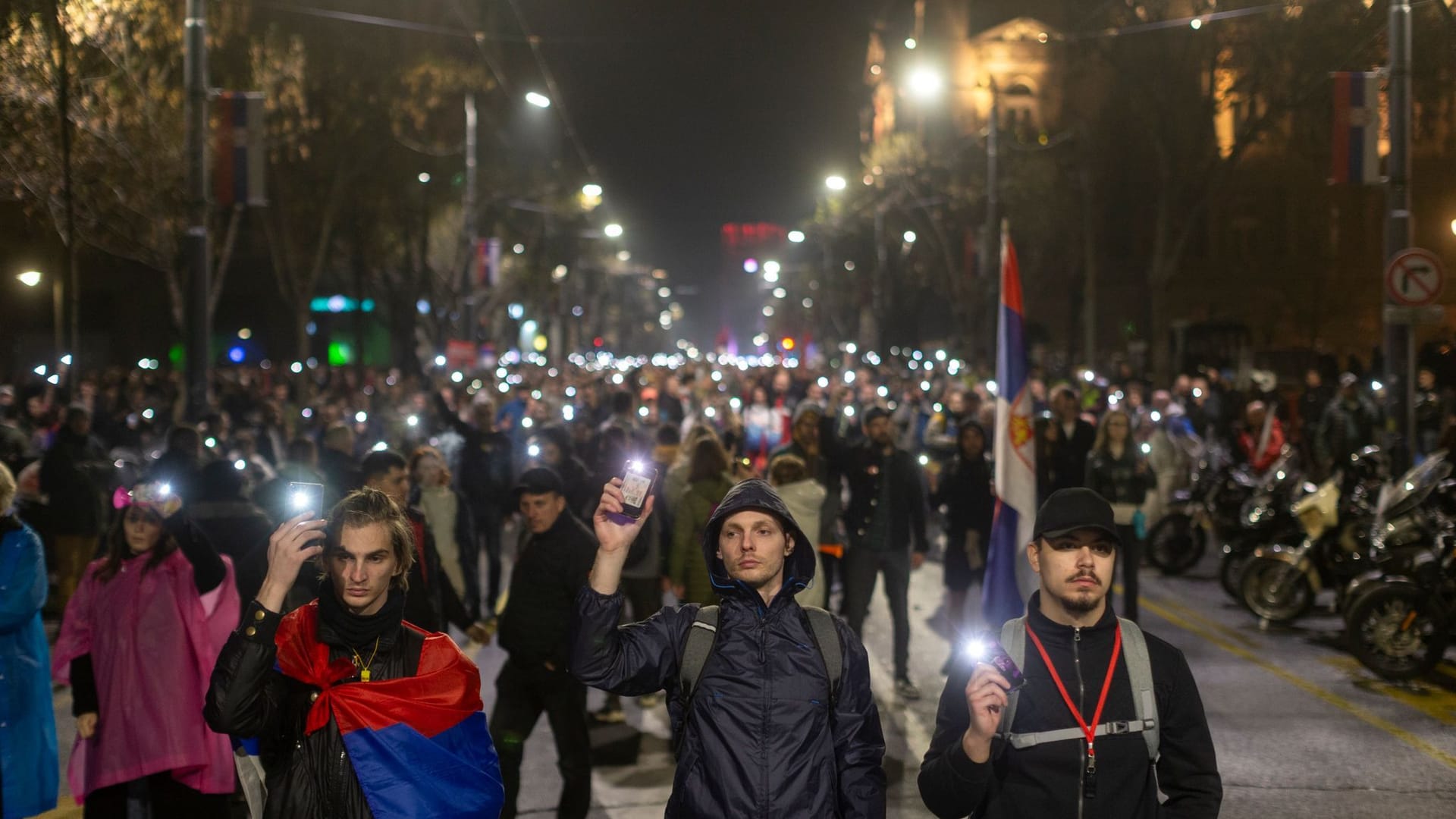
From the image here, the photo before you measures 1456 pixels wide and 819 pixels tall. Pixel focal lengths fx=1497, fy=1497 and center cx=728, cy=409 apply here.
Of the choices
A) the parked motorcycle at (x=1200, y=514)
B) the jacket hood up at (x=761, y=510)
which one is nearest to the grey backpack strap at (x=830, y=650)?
the jacket hood up at (x=761, y=510)

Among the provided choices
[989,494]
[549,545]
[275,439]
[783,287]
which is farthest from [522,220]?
[783,287]

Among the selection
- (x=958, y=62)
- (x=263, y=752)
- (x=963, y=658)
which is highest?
(x=958, y=62)

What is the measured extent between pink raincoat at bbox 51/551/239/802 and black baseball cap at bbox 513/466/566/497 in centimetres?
151

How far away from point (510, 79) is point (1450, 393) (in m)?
79.0

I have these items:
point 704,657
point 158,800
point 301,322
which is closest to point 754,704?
point 704,657

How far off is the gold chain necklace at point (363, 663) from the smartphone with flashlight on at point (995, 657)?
1511mm

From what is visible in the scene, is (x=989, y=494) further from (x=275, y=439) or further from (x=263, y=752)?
(x=275, y=439)

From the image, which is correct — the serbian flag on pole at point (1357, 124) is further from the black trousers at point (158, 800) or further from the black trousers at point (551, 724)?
the black trousers at point (158, 800)

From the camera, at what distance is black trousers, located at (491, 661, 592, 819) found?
638 centimetres

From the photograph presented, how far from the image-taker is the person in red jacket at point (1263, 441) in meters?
17.1

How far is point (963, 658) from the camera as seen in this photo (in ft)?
11.9

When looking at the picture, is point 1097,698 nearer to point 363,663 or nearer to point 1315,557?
point 363,663

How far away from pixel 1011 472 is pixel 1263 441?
32.9ft

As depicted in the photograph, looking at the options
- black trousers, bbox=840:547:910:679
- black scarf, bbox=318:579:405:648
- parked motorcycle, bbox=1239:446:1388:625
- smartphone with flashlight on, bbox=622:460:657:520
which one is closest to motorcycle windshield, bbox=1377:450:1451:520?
parked motorcycle, bbox=1239:446:1388:625
